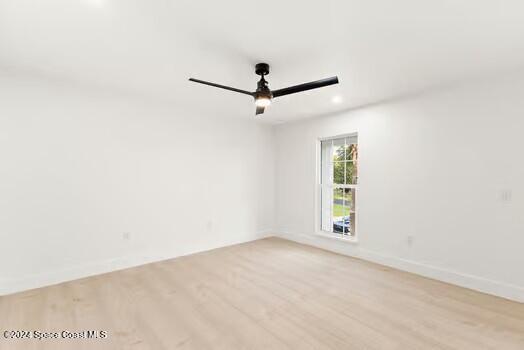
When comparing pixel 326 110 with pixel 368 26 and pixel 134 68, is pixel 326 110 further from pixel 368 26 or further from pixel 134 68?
pixel 134 68

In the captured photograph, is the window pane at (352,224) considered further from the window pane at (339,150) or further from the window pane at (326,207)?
the window pane at (339,150)

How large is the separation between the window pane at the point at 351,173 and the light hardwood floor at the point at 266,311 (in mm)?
1482

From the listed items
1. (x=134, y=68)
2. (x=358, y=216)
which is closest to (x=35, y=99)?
(x=134, y=68)

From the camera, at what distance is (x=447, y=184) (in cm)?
327

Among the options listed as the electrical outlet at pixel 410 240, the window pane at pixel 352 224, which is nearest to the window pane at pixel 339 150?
the window pane at pixel 352 224

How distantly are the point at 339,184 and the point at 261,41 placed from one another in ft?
10.4

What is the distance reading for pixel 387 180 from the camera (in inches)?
152

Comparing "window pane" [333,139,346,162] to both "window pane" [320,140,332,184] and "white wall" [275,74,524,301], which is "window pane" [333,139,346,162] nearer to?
"window pane" [320,140,332,184]

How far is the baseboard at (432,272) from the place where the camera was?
9.18 feet

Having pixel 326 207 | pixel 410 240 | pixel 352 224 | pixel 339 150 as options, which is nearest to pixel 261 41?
pixel 339 150

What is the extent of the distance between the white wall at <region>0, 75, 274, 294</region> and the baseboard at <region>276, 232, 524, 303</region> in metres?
1.76

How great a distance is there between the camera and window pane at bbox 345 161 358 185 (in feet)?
14.4

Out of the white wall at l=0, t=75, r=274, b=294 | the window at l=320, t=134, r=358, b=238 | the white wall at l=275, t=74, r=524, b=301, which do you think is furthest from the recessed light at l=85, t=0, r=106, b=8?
the window at l=320, t=134, r=358, b=238

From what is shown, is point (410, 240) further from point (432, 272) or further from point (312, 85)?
point (312, 85)
